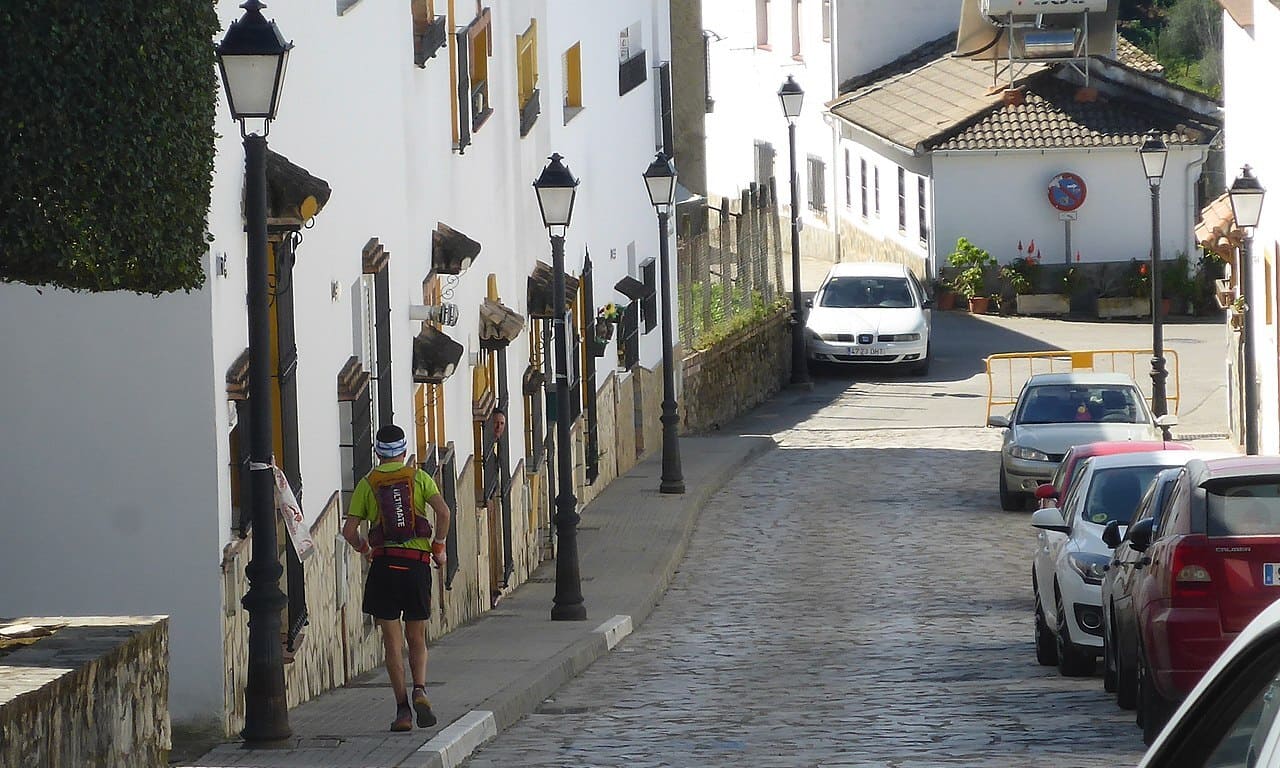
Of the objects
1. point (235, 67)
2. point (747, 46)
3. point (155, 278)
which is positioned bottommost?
point (155, 278)

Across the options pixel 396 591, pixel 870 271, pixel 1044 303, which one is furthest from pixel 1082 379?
pixel 1044 303

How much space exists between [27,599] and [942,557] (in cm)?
1234

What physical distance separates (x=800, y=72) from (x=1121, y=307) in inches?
620

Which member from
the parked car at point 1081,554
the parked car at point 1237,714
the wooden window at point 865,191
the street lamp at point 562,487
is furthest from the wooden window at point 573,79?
the wooden window at point 865,191

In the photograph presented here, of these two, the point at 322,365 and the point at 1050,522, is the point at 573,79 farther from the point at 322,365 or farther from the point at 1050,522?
the point at 1050,522

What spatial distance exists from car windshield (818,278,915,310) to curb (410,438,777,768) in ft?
54.7

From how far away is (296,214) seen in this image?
40.0 ft

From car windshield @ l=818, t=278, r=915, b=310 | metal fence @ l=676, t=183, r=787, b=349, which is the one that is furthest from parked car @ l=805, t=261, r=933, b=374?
metal fence @ l=676, t=183, r=787, b=349


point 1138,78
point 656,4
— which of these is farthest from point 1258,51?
point 1138,78

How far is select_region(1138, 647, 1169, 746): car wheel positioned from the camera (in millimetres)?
10930

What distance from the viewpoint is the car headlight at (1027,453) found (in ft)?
79.8

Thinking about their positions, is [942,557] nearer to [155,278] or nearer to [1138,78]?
[155,278]

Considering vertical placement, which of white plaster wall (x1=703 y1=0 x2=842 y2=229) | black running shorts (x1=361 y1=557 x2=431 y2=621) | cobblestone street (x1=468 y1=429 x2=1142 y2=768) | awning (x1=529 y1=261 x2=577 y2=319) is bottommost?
cobblestone street (x1=468 y1=429 x2=1142 y2=768)

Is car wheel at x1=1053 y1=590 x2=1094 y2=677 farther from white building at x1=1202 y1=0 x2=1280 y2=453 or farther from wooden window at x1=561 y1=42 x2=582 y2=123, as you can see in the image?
white building at x1=1202 y1=0 x2=1280 y2=453
